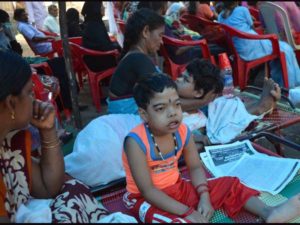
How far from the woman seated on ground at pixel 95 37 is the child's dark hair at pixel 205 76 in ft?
7.02

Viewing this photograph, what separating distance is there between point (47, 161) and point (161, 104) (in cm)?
56

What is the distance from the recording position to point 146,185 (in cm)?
154

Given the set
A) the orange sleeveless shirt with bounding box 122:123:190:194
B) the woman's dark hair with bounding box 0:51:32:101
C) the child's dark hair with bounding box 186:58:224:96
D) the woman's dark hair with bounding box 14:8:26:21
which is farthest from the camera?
the woman's dark hair with bounding box 14:8:26:21

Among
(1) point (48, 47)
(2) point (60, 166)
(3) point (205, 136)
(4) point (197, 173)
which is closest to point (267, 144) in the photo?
(3) point (205, 136)

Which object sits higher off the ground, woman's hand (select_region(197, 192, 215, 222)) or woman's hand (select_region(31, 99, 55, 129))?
woman's hand (select_region(31, 99, 55, 129))

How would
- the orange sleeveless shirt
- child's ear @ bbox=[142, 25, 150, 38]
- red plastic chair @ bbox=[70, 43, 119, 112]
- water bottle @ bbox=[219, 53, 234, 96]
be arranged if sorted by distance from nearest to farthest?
the orange sleeveless shirt, child's ear @ bbox=[142, 25, 150, 38], water bottle @ bbox=[219, 53, 234, 96], red plastic chair @ bbox=[70, 43, 119, 112]

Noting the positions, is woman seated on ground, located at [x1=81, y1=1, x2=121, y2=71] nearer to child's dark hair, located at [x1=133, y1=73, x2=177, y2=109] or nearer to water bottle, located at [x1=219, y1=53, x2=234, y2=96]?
water bottle, located at [x1=219, y1=53, x2=234, y2=96]

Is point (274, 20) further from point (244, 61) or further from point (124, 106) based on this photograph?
point (124, 106)

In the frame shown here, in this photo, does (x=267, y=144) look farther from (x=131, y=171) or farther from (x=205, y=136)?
(x=131, y=171)

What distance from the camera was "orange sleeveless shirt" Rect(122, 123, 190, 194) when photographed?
1.60 m

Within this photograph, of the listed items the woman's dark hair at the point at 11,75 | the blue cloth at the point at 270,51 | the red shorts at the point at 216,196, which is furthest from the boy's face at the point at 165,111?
the blue cloth at the point at 270,51

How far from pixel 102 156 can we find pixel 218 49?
3141 mm

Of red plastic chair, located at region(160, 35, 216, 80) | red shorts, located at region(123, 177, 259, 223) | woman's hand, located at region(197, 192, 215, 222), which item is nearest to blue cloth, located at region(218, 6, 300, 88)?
red plastic chair, located at region(160, 35, 216, 80)

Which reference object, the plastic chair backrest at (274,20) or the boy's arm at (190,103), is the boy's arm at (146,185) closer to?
the boy's arm at (190,103)
